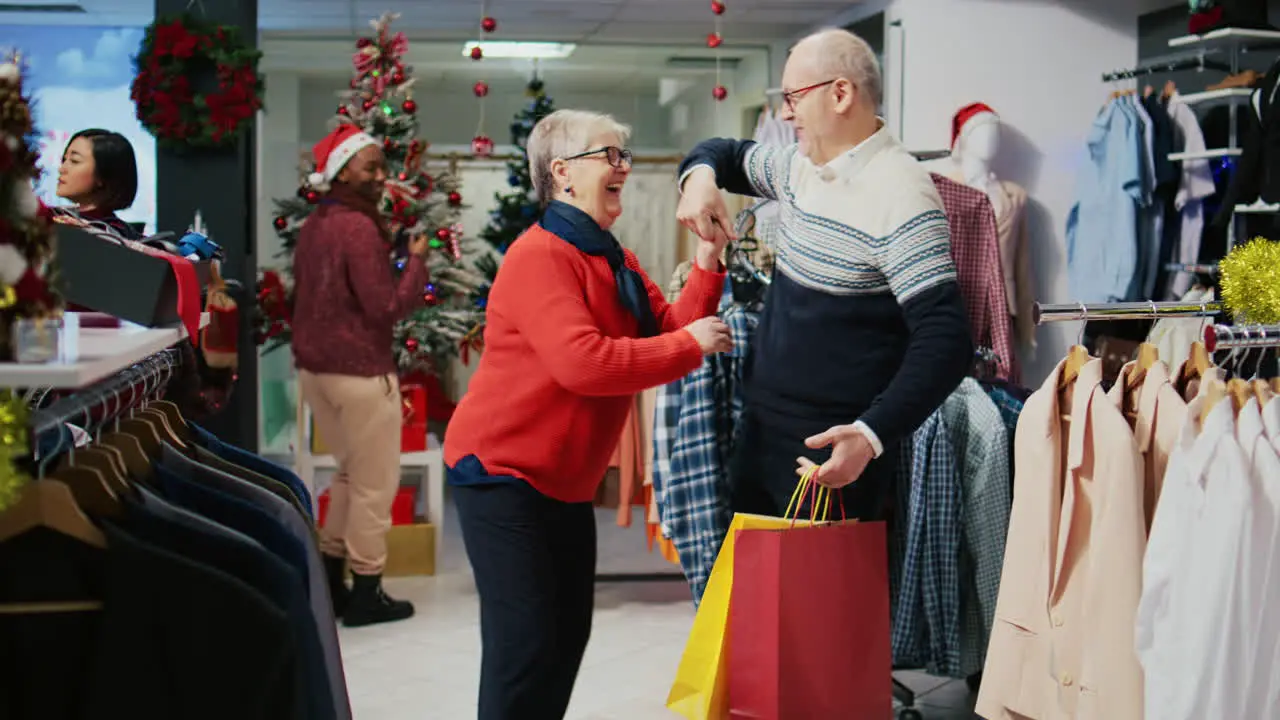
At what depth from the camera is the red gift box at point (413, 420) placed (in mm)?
5539

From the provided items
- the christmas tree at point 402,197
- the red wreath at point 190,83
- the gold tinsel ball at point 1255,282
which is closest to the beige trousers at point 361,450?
the christmas tree at point 402,197

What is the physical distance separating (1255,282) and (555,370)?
1140 millimetres

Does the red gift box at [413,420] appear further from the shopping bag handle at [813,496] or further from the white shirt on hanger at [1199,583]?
the white shirt on hanger at [1199,583]

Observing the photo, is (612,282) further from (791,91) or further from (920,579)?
(920,579)

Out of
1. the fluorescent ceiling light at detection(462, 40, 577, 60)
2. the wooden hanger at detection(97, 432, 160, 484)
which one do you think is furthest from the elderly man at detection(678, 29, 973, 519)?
the fluorescent ceiling light at detection(462, 40, 577, 60)

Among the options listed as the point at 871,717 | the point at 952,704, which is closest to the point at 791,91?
the point at 871,717

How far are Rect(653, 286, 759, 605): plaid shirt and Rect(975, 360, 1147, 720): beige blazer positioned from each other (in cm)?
84

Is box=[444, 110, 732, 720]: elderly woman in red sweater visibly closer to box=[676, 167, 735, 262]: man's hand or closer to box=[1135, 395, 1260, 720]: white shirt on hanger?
box=[676, 167, 735, 262]: man's hand

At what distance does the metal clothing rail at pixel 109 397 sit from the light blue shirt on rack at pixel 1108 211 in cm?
459

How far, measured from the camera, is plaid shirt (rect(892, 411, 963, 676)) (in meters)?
3.42

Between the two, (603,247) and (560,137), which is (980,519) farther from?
(560,137)

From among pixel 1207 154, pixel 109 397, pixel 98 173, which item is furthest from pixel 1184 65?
pixel 109 397

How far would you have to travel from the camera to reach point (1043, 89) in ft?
21.7

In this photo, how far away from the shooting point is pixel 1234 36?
17.6ft
